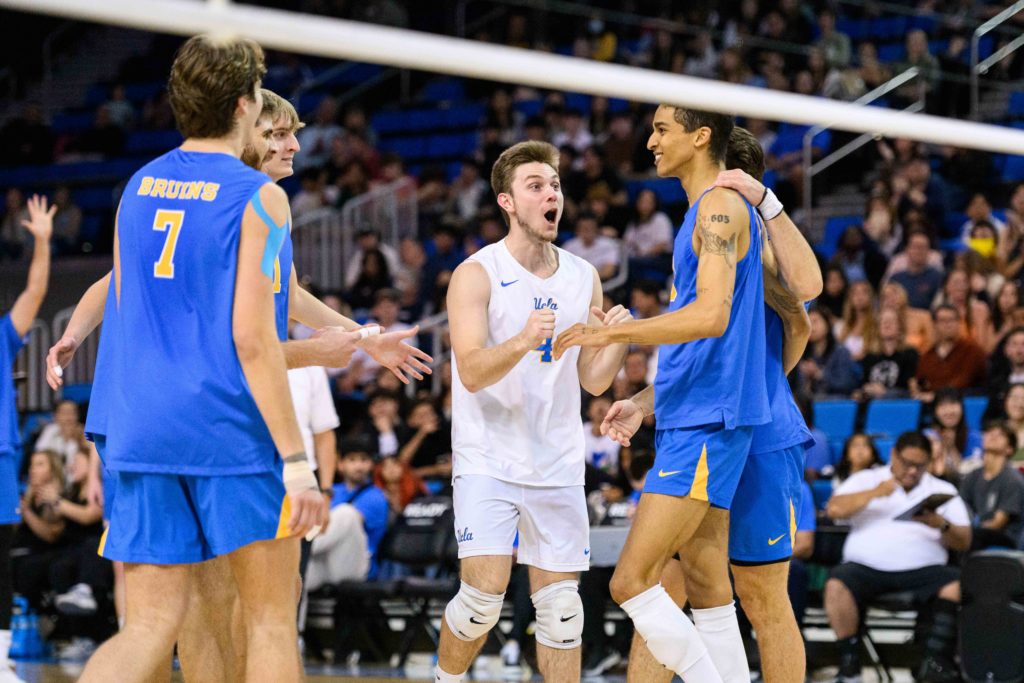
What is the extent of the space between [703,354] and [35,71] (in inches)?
769

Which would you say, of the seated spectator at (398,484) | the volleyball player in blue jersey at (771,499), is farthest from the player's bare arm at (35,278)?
the seated spectator at (398,484)

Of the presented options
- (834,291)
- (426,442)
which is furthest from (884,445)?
(426,442)

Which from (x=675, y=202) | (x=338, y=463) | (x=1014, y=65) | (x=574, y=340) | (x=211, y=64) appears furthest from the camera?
(x=675, y=202)

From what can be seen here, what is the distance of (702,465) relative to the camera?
5414mm

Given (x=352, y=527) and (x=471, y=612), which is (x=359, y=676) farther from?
(x=471, y=612)

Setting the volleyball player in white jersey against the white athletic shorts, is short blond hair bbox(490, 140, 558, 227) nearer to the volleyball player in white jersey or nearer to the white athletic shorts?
the volleyball player in white jersey

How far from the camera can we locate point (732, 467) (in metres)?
5.48

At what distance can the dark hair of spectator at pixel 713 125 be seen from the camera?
5590 mm

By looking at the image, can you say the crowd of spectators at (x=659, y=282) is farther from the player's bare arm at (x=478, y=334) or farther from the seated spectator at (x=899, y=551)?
the player's bare arm at (x=478, y=334)

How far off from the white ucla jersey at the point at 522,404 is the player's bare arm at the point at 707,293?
457 millimetres

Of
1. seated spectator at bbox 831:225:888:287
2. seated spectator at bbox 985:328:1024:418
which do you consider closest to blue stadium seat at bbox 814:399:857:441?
seated spectator at bbox 985:328:1024:418

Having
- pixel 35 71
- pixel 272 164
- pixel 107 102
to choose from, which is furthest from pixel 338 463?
pixel 35 71

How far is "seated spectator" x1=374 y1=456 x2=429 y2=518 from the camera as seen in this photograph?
11633 millimetres

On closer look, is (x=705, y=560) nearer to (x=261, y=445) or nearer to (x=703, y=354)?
(x=703, y=354)
